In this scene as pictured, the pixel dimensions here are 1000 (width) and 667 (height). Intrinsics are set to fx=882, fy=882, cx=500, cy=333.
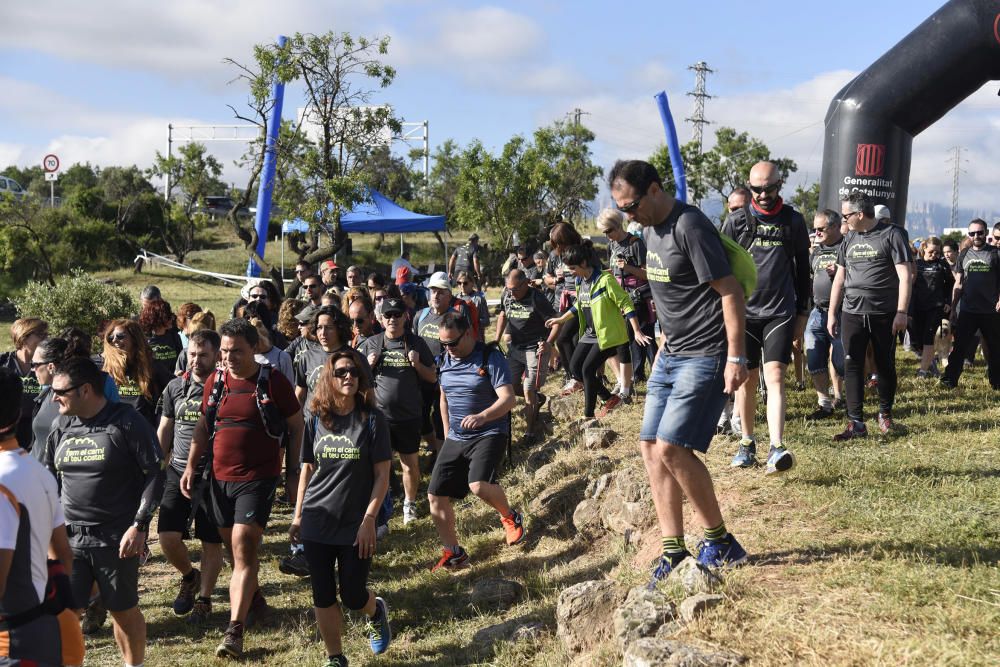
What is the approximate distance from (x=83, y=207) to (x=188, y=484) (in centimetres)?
3360

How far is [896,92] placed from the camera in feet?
37.6

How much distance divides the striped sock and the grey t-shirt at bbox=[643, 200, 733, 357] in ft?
2.78

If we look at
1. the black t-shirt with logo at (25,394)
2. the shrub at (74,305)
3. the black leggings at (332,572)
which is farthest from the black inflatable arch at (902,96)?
the shrub at (74,305)

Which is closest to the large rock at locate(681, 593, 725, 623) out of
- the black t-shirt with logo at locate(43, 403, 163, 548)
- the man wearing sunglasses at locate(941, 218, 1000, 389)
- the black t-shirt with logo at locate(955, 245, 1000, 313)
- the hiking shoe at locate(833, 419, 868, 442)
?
the black t-shirt with logo at locate(43, 403, 163, 548)

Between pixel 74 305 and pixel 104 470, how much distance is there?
1196 cm

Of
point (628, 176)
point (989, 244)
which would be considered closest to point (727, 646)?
point (628, 176)

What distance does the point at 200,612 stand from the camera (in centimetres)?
596

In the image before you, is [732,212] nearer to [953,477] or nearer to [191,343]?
[953,477]

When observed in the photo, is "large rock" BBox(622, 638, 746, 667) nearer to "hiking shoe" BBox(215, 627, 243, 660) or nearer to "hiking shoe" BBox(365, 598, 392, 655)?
"hiking shoe" BBox(365, 598, 392, 655)

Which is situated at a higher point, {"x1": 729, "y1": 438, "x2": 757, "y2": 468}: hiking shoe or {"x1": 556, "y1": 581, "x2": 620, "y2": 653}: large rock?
{"x1": 729, "y1": 438, "x2": 757, "y2": 468}: hiking shoe

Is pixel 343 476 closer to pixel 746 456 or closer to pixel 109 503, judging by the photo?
pixel 109 503

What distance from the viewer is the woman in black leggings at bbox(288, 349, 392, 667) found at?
4.80 meters

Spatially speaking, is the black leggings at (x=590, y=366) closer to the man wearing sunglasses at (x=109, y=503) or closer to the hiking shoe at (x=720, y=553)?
the hiking shoe at (x=720, y=553)

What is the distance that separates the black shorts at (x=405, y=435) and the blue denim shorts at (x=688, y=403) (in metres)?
3.26
